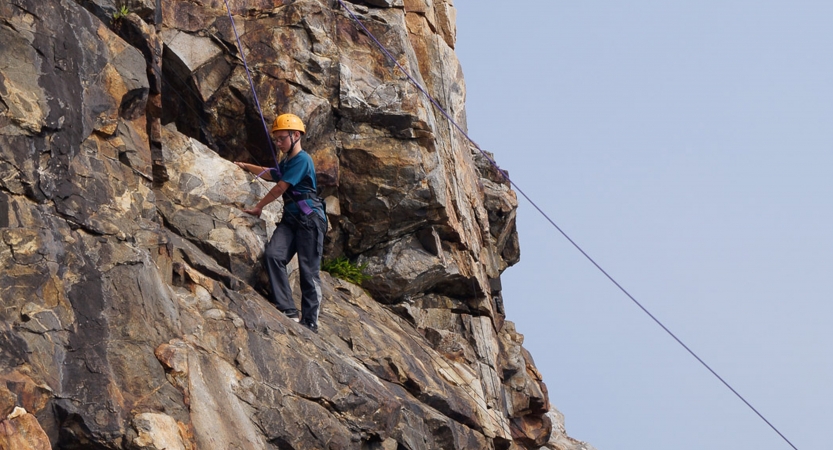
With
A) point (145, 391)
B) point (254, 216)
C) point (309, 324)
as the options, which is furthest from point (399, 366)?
point (145, 391)

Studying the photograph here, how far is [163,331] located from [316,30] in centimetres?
715

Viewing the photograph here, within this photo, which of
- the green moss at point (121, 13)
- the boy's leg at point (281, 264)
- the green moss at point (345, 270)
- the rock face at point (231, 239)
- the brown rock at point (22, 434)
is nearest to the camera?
the brown rock at point (22, 434)

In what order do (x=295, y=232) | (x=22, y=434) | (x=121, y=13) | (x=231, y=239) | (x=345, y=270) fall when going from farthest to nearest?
(x=345, y=270)
(x=295, y=232)
(x=231, y=239)
(x=121, y=13)
(x=22, y=434)

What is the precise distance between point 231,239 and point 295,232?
2.63 ft

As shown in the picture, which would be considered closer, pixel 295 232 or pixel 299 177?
pixel 299 177

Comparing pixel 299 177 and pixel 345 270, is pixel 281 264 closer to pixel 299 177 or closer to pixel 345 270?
pixel 299 177

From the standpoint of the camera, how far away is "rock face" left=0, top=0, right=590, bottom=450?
9.81 meters

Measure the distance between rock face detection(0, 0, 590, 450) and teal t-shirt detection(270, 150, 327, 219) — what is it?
0.77m

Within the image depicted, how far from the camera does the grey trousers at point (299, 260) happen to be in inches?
516

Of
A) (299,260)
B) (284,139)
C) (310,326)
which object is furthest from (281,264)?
(284,139)

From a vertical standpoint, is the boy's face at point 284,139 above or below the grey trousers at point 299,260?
above

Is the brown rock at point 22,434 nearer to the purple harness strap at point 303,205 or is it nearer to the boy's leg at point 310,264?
the boy's leg at point 310,264

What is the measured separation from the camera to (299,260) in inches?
520

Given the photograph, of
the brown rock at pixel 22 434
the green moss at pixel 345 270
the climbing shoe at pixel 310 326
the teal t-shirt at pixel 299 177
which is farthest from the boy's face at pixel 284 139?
the brown rock at pixel 22 434
